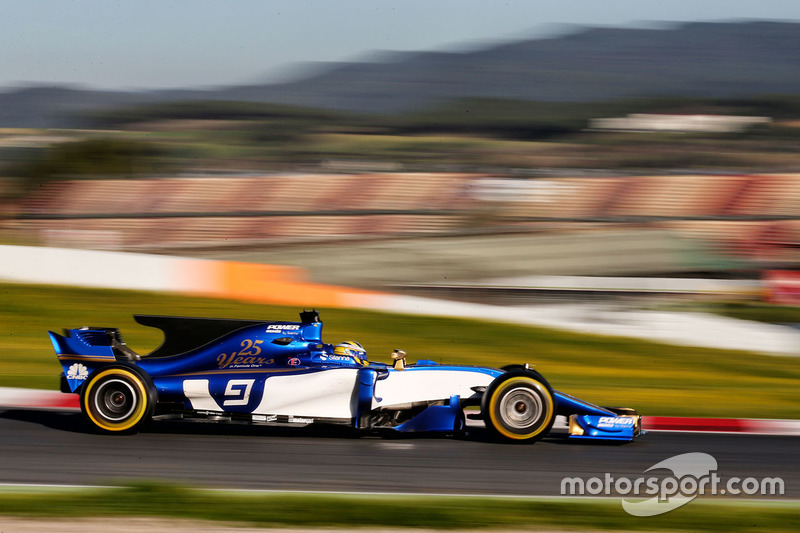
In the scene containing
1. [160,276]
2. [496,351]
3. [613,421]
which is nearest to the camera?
[613,421]

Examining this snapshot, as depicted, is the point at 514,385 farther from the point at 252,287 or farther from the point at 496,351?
the point at 252,287

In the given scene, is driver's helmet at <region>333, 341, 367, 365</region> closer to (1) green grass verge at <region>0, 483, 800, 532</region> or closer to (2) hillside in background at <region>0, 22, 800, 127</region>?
(1) green grass verge at <region>0, 483, 800, 532</region>

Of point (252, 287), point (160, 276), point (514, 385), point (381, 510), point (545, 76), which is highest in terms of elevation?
point (545, 76)

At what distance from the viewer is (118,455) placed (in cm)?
621

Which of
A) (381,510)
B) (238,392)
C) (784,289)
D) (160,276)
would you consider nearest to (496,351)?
(160,276)

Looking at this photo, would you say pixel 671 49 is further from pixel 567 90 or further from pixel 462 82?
pixel 567 90

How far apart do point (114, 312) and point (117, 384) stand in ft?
29.8

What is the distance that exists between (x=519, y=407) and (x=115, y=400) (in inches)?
123

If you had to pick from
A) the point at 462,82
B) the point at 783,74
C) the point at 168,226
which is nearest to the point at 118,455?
the point at 168,226

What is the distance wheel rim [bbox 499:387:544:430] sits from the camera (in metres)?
6.79

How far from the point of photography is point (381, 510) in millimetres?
4953

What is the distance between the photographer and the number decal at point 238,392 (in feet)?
22.1

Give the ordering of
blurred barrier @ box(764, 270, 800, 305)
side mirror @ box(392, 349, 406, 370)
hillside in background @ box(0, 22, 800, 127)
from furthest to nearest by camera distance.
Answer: hillside in background @ box(0, 22, 800, 127) → blurred barrier @ box(764, 270, 800, 305) → side mirror @ box(392, 349, 406, 370)

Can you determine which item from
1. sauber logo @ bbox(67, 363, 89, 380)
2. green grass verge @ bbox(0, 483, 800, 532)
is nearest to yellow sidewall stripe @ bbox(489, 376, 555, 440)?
green grass verge @ bbox(0, 483, 800, 532)
